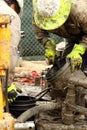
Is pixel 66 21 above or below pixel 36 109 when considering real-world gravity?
above

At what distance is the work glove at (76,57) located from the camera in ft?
16.5

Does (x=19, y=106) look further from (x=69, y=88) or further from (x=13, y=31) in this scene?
(x=13, y=31)

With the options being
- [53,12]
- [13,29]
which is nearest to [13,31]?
[13,29]

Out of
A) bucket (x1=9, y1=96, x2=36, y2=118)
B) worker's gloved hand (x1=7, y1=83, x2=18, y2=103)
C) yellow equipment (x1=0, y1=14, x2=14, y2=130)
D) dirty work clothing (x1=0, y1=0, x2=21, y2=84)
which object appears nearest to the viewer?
yellow equipment (x1=0, y1=14, x2=14, y2=130)

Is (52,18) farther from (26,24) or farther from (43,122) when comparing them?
(26,24)

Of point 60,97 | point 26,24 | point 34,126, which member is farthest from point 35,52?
point 34,126

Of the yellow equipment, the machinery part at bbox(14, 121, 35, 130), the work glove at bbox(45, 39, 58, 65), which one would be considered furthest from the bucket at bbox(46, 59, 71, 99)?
the yellow equipment

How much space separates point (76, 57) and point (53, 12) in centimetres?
56

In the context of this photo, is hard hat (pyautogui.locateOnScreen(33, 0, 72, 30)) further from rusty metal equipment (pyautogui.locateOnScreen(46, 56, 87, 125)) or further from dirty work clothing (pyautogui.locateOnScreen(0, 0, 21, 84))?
rusty metal equipment (pyautogui.locateOnScreen(46, 56, 87, 125))

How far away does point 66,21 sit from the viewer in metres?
5.35

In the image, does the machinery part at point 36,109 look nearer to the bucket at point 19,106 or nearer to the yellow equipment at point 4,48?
the bucket at point 19,106

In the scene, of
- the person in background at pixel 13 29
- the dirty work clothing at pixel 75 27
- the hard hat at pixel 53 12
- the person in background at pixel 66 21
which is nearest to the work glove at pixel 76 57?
the person in background at pixel 66 21

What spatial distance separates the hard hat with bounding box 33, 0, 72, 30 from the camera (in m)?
5.04

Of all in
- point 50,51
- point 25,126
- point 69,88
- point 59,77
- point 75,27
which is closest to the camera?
point 25,126
